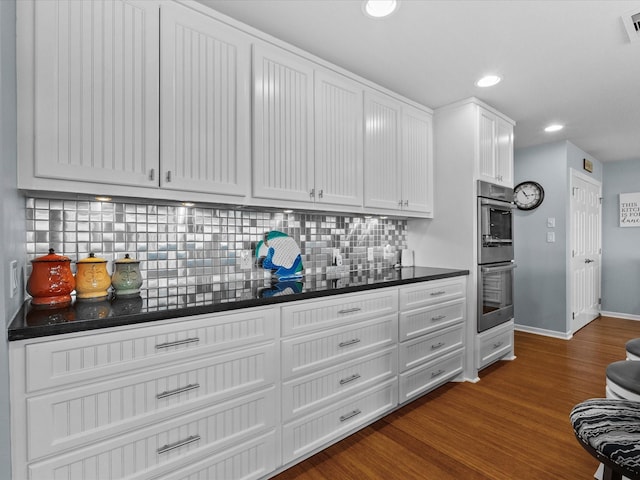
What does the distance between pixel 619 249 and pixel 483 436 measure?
4.95m

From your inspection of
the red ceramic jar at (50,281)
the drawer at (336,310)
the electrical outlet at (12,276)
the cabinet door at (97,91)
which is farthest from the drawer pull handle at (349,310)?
the electrical outlet at (12,276)

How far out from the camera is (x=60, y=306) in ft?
4.51

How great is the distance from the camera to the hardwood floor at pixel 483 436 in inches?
68.8

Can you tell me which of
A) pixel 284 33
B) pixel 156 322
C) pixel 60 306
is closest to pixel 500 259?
pixel 284 33

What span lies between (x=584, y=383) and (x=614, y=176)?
4154 millimetres

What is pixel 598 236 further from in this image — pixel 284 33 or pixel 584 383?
pixel 284 33

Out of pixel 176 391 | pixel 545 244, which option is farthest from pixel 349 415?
pixel 545 244

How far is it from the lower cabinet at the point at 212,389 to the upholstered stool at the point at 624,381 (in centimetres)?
111

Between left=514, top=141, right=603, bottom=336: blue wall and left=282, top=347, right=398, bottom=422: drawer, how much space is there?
3011 mm

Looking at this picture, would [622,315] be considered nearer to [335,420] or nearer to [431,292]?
[431,292]

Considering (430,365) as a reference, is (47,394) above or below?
above

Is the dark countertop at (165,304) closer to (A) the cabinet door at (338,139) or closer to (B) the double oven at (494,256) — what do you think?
(A) the cabinet door at (338,139)

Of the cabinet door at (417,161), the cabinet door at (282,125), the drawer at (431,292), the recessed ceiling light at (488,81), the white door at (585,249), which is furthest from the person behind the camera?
the white door at (585,249)

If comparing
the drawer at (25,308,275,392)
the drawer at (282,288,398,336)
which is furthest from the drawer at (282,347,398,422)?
the drawer at (25,308,275,392)
